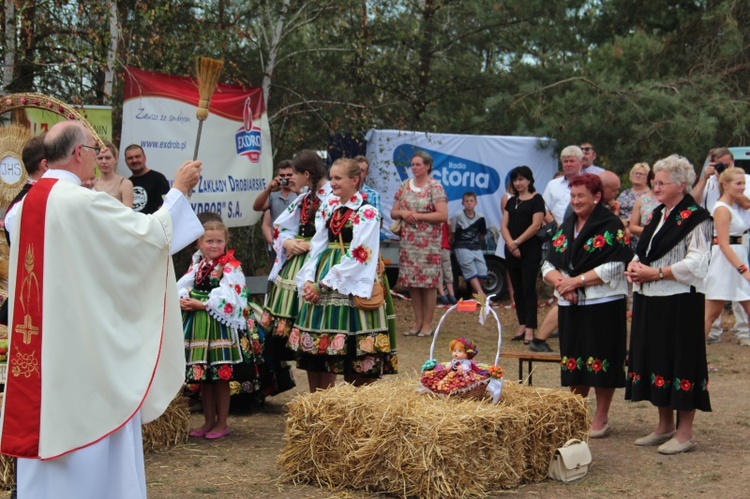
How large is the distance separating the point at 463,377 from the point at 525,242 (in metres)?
5.11

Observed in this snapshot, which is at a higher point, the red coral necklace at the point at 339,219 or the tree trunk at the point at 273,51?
the tree trunk at the point at 273,51

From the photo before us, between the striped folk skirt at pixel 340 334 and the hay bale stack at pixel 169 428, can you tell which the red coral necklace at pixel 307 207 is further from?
the hay bale stack at pixel 169 428

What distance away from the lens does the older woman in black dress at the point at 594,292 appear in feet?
22.0

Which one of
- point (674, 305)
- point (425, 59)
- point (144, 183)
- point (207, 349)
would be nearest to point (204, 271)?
point (207, 349)

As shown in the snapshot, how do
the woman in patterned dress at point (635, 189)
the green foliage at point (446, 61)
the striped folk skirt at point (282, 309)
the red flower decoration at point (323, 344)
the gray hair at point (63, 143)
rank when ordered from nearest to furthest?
the gray hair at point (63, 143) → the red flower decoration at point (323, 344) → the striped folk skirt at point (282, 309) → the woman in patterned dress at point (635, 189) → the green foliage at point (446, 61)

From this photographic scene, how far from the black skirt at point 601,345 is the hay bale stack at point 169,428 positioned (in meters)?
2.65

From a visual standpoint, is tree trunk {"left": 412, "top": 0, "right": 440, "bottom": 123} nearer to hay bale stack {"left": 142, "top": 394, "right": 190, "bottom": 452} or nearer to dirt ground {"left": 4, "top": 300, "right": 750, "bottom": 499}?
dirt ground {"left": 4, "top": 300, "right": 750, "bottom": 499}

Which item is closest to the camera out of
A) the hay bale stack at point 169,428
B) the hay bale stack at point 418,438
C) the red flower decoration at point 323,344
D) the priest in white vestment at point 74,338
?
the priest in white vestment at point 74,338

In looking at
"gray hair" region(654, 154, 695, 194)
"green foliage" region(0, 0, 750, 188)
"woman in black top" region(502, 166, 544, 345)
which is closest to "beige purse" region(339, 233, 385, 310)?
"gray hair" region(654, 154, 695, 194)

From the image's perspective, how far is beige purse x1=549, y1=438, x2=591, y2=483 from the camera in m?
5.90

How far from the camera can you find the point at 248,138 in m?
11.7

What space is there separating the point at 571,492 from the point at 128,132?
6.72 metres

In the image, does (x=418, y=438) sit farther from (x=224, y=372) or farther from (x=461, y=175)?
(x=461, y=175)

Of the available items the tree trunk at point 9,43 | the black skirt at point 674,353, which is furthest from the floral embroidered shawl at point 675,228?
the tree trunk at point 9,43
